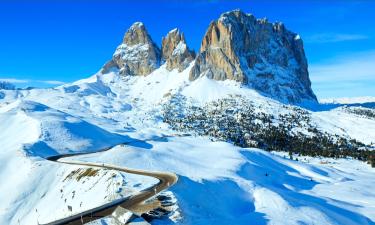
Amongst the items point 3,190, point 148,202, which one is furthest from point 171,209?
point 3,190

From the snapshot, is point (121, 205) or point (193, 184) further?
point (193, 184)

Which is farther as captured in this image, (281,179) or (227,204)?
(281,179)

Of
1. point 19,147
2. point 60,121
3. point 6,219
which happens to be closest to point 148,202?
point 6,219

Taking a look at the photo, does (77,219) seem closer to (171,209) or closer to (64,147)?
(171,209)

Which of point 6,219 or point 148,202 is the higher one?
point 148,202

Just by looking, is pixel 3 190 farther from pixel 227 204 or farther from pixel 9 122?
pixel 9 122

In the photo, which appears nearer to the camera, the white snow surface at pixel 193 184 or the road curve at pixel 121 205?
the road curve at pixel 121 205

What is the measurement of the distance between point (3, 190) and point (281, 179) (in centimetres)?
6896

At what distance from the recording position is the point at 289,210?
68062 mm

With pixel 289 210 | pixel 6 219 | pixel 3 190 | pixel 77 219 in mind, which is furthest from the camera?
pixel 3 190

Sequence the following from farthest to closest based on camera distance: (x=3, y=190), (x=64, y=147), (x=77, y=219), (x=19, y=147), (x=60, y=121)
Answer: (x=60, y=121) < (x=64, y=147) < (x=19, y=147) < (x=3, y=190) < (x=77, y=219)

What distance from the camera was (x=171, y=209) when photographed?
184 ft

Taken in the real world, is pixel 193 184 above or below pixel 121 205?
above

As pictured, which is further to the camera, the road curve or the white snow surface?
the white snow surface
